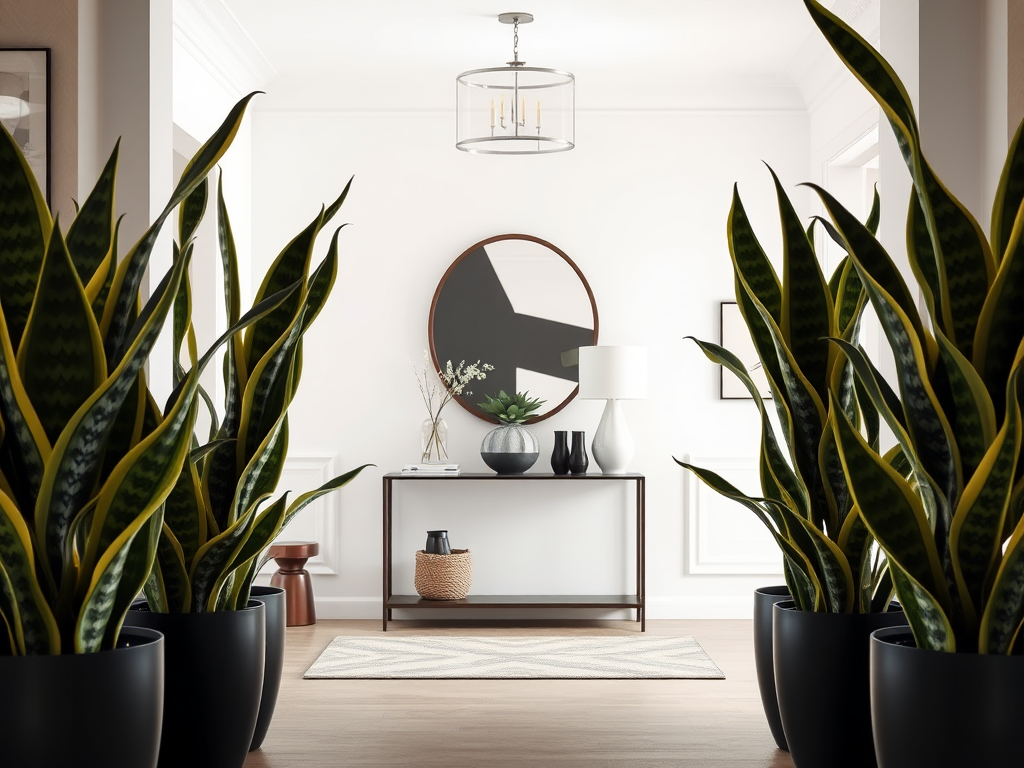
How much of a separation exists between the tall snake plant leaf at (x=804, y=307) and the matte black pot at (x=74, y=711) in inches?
40.1

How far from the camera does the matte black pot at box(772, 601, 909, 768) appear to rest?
55.8 inches

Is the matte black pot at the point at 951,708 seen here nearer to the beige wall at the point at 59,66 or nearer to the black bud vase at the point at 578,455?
the beige wall at the point at 59,66

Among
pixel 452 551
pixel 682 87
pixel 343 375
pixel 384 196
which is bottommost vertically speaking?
pixel 452 551

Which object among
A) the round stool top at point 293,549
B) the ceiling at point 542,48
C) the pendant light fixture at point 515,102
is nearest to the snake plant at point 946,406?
the pendant light fixture at point 515,102

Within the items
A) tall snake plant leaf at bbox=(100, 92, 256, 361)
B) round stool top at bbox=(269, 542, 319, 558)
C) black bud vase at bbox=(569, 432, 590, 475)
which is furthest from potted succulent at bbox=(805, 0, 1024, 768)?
round stool top at bbox=(269, 542, 319, 558)

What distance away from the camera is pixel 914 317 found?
1194 mm

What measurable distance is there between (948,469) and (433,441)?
3973 mm

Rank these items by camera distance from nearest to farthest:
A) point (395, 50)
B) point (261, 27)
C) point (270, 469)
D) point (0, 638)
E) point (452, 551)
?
point (0, 638)
point (270, 469)
point (261, 27)
point (395, 50)
point (452, 551)

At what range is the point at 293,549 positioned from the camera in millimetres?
4664

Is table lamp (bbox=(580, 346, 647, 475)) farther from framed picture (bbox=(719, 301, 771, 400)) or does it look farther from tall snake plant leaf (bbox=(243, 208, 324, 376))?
tall snake plant leaf (bbox=(243, 208, 324, 376))

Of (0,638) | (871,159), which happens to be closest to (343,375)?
(871,159)

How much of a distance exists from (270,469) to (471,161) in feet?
12.4

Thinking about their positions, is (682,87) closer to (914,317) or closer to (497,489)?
(497,489)

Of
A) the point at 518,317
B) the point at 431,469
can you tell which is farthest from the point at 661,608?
the point at 518,317
